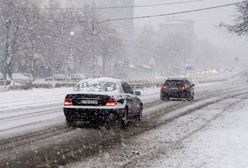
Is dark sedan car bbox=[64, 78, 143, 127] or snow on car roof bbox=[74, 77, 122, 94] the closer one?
dark sedan car bbox=[64, 78, 143, 127]

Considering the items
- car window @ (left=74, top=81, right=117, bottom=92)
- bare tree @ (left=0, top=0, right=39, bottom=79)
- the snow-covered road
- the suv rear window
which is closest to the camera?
the snow-covered road

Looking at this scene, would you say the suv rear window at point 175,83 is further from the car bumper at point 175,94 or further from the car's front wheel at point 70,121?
the car's front wheel at point 70,121

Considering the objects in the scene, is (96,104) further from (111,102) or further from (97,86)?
(97,86)

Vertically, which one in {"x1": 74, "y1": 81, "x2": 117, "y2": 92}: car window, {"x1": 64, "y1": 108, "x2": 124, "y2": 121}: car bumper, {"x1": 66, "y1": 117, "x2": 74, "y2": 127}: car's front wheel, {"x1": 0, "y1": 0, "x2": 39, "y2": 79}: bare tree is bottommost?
{"x1": 66, "y1": 117, "x2": 74, "y2": 127}: car's front wheel

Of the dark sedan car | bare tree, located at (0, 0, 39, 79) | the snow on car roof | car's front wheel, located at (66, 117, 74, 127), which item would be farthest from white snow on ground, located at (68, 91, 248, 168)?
bare tree, located at (0, 0, 39, 79)

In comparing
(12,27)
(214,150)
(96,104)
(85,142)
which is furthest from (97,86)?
(12,27)

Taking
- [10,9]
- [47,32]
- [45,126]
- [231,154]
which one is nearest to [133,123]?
[45,126]

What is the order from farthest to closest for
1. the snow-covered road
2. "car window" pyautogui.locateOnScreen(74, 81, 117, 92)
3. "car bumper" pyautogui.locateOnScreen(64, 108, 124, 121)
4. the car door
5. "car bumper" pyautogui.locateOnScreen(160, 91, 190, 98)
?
1. "car bumper" pyautogui.locateOnScreen(160, 91, 190, 98)
2. the car door
3. "car window" pyautogui.locateOnScreen(74, 81, 117, 92)
4. "car bumper" pyautogui.locateOnScreen(64, 108, 124, 121)
5. the snow-covered road

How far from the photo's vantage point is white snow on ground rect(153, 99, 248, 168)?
10008 millimetres

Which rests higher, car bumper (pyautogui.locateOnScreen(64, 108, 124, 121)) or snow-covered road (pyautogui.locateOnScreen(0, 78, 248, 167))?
car bumper (pyautogui.locateOnScreen(64, 108, 124, 121))

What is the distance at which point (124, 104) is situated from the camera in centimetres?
1614

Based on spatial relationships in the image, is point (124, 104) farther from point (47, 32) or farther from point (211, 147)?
point (47, 32)

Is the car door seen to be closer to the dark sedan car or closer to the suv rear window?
the dark sedan car

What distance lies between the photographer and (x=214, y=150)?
1180 cm
